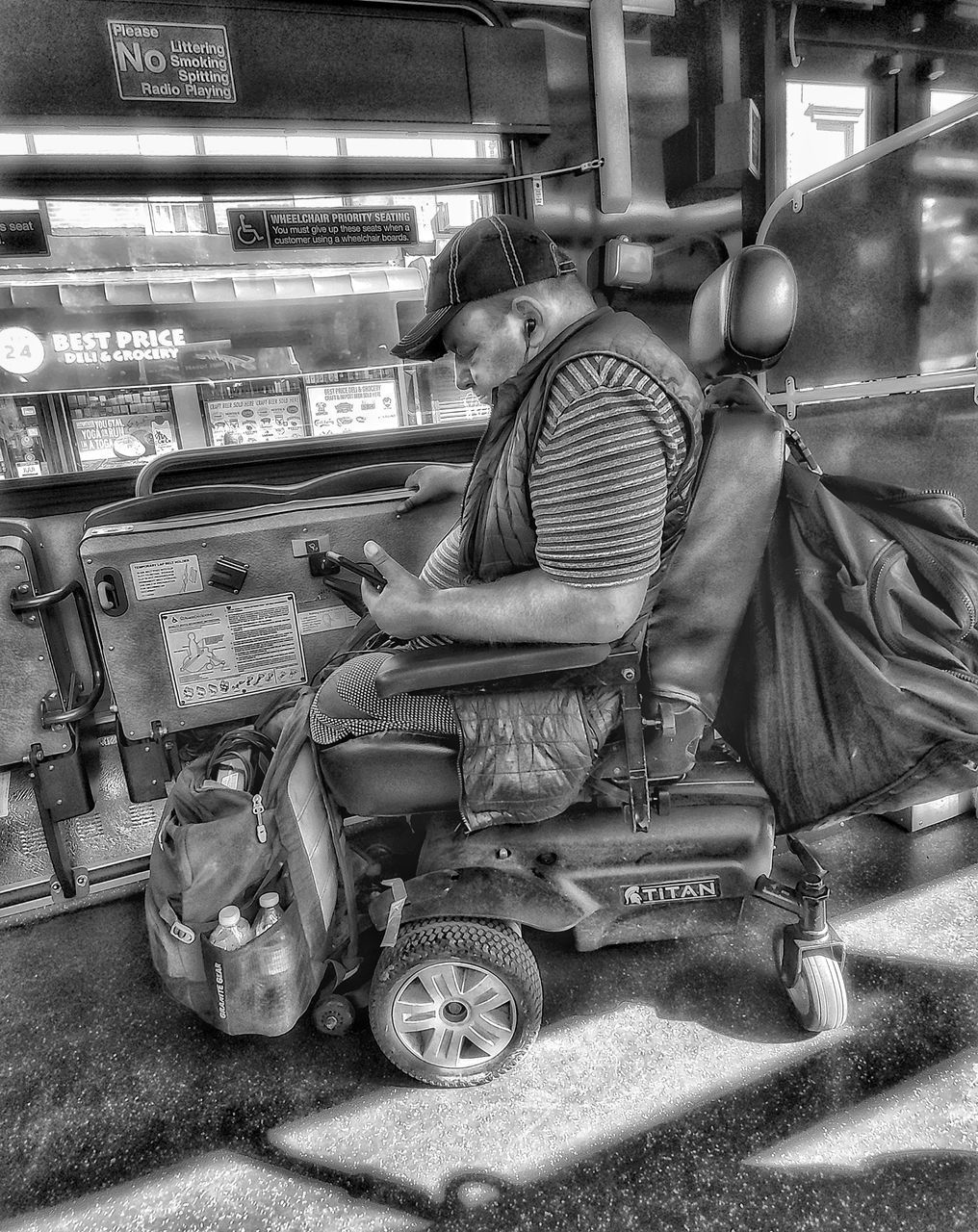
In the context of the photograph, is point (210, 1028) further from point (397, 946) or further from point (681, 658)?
point (681, 658)

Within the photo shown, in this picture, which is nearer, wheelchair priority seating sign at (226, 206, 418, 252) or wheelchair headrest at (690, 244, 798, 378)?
wheelchair headrest at (690, 244, 798, 378)

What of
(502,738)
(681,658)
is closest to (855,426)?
(681,658)

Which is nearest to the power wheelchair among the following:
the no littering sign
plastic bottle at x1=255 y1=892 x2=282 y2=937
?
plastic bottle at x1=255 y1=892 x2=282 y2=937

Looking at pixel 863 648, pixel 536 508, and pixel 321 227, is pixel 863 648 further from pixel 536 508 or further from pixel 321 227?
pixel 321 227

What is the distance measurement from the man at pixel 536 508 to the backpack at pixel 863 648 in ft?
0.87

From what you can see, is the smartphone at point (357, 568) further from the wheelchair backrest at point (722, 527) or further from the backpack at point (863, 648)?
the backpack at point (863, 648)

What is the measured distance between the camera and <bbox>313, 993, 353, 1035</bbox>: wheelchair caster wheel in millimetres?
1673

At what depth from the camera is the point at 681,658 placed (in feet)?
4.67

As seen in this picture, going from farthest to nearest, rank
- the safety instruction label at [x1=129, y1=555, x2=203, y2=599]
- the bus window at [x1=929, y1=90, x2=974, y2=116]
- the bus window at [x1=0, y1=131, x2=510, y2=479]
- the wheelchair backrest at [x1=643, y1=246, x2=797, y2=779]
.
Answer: the bus window at [x1=929, y1=90, x2=974, y2=116]
the bus window at [x1=0, y1=131, x2=510, y2=479]
the safety instruction label at [x1=129, y1=555, x2=203, y2=599]
the wheelchair backrest at [x1=643, y1=246, x2=797, y2=779]

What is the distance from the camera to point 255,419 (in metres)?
2.98

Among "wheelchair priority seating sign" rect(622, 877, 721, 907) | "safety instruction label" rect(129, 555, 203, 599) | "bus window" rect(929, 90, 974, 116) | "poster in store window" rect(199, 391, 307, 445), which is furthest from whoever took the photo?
"bus window" rect(929, 90, 974, 116)

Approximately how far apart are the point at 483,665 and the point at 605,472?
1.34ft

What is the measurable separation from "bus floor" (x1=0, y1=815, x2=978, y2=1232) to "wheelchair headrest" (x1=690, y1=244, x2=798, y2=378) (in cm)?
153

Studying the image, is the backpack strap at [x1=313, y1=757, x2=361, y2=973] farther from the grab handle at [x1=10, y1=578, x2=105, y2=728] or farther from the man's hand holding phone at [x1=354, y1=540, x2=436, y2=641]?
the grab handle at [x1=10, y1=578, x2=105, y2=728]
